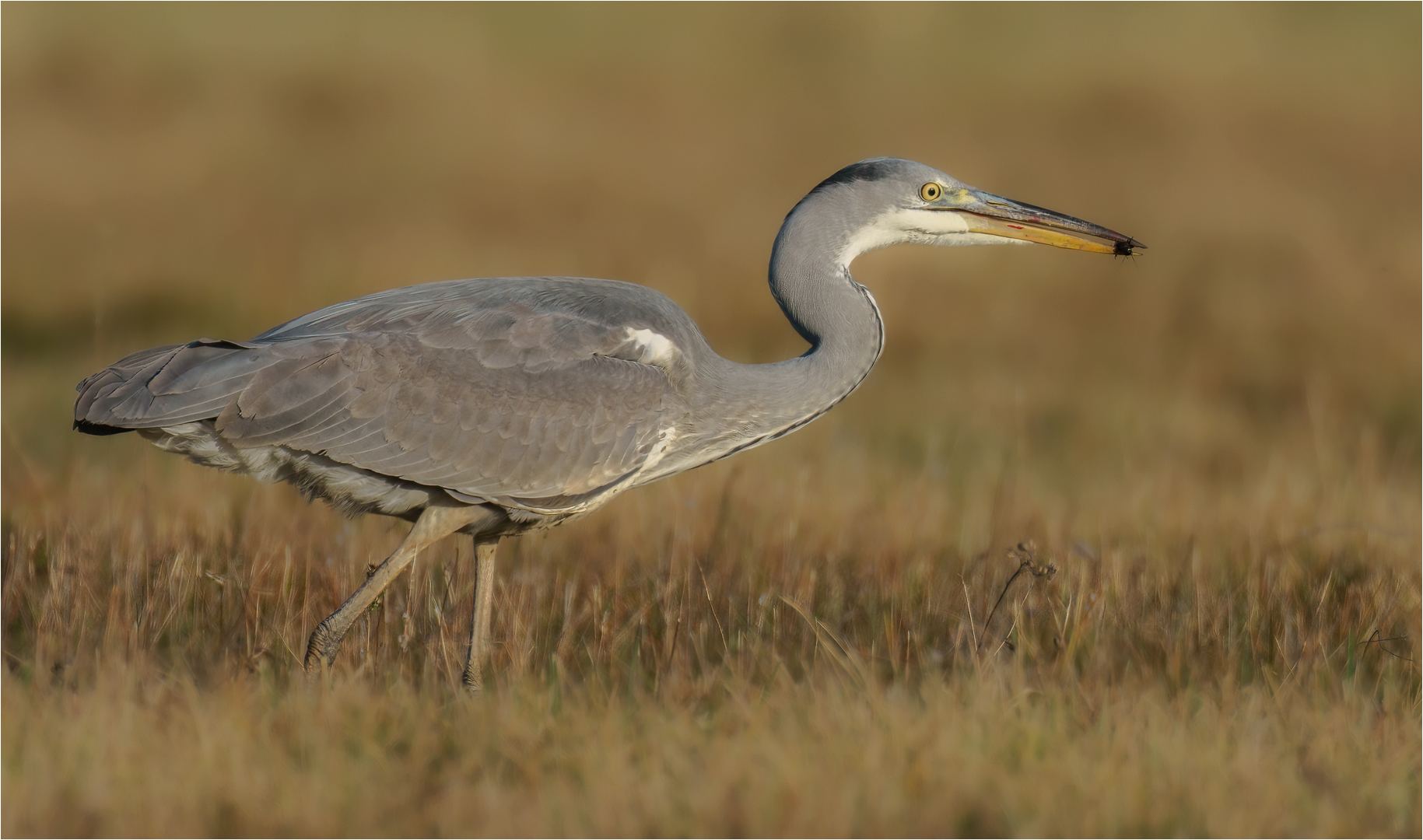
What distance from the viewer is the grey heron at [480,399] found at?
4.60 metres

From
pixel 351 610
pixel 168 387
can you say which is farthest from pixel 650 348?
pixel 168 387

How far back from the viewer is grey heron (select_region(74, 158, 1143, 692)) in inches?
181

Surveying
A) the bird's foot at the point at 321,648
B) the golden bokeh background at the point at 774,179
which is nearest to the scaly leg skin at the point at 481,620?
the bird's foot at the point at 321,648

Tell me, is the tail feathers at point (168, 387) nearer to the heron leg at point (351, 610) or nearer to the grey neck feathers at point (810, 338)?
the heron leg at point (351, 610)

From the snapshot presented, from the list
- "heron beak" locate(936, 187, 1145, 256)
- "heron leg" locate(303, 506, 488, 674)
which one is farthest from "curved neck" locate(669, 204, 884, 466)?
"heron leg" locate(303, 506, 488, 674)

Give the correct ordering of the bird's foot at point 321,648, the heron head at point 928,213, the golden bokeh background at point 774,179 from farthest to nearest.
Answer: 1. the golden bokeh background at point 774,179
2. the heron head at point 928,213
3. the bird's foot at point 321,648

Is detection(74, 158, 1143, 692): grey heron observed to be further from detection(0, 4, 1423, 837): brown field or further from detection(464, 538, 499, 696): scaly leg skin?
detection(0, 4, 1423, 837): brown field

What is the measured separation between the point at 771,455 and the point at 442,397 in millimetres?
4769

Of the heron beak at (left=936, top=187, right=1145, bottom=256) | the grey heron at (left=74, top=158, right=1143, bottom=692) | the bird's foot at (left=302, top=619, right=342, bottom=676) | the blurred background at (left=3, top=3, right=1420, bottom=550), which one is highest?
the blurred background at (left=3, top=3, right=1420, bottom=550)

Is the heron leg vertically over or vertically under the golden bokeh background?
under

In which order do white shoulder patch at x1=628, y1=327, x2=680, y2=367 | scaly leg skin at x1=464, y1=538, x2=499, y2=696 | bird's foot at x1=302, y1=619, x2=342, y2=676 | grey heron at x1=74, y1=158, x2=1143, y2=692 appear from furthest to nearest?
1. white shoulder patch at x1=628, y1=327, x2=680, y2=367
2. scaly leg skin at x1=464, y1=538, x2=499, y2=696
3. grey heron at x1=74, y1=158, x2=1143, y2=692
4. bird's foot at x1=302, y1=619, x2=342, y2=676

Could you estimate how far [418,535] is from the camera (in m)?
4.68

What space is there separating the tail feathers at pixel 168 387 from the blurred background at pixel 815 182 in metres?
3.86

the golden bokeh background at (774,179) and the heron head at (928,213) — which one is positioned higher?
the golden bokeh background at (774,179)
